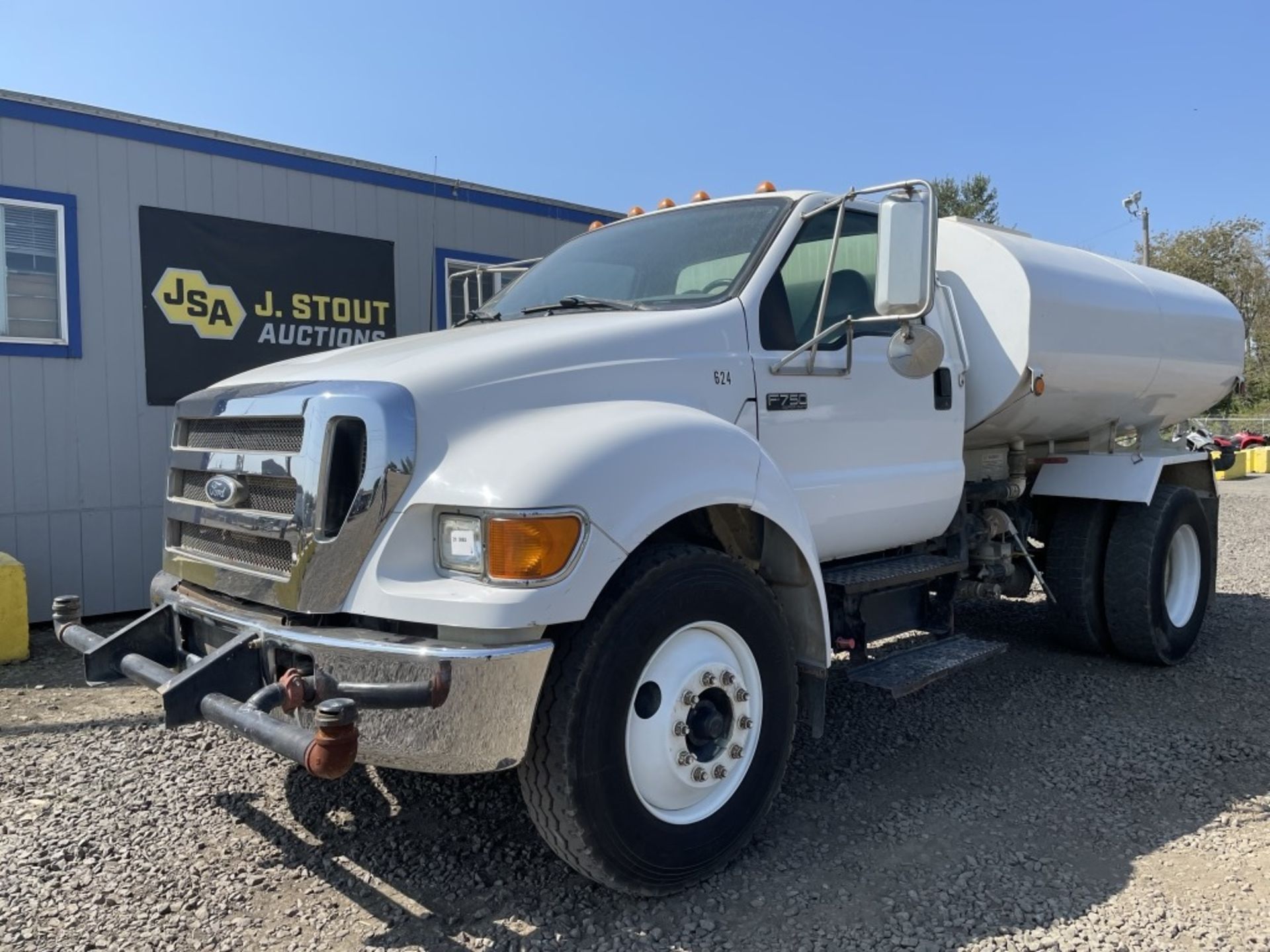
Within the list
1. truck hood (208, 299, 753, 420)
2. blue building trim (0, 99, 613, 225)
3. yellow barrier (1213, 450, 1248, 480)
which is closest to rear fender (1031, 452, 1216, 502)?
truck hood (208, 299, 753, 420)

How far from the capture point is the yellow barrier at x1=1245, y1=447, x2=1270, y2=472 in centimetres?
2259

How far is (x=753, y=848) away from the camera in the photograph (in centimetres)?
335

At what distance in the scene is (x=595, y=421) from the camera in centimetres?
288

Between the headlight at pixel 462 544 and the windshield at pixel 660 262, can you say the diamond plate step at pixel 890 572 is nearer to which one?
the windshield at pixel 660 262

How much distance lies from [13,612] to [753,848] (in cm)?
497

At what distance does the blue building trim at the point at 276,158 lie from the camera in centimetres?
641

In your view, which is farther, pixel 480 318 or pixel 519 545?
pixel 480 318

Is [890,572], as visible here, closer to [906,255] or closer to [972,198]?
[906,255]

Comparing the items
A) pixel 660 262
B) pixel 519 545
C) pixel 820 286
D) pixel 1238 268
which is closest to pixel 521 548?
pixel 519 545

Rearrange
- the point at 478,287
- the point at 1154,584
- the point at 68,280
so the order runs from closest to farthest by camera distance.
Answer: the point at 478,287
the point at 1154,584
the point at 68,280

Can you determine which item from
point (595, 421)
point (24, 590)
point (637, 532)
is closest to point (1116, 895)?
point (637, 532)

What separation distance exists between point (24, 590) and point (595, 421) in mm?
4856

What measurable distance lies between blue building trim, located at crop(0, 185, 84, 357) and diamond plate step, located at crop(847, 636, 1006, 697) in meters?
5.75

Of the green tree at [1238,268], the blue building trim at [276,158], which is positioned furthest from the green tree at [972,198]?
the blue building trim at [276,158]
